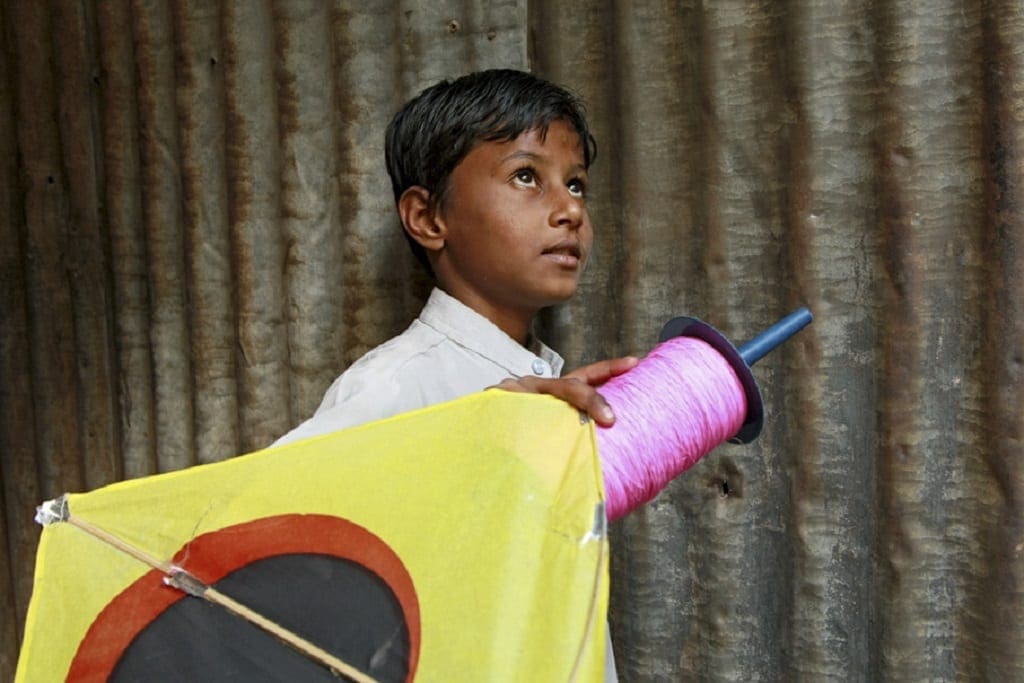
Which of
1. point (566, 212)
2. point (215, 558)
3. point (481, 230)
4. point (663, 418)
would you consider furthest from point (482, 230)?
point (215, 558)

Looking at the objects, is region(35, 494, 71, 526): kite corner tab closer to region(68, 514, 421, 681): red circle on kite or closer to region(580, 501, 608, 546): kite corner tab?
region(68, 514, 421, 681): red circle on kite

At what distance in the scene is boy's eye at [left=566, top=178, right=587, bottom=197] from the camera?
1183mm

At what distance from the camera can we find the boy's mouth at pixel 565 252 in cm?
111

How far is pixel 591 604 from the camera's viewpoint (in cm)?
72

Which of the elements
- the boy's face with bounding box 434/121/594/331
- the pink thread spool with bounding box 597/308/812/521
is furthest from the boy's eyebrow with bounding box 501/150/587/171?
the pink thread spool with bounding box 597/308/812/521

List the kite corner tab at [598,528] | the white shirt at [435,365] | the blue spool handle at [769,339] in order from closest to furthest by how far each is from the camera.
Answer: the kite corner tab at [598,528], the blue spool handle at [769,339], the white shirt at [435,365]

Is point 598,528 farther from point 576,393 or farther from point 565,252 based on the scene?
point 565,252

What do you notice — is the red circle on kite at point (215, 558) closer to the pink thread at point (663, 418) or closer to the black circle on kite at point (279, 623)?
the black circle on kite at point (279, 623)

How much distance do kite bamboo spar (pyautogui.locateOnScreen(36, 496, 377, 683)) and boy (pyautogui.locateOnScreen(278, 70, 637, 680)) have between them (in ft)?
0.89

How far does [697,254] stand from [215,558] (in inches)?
31.8

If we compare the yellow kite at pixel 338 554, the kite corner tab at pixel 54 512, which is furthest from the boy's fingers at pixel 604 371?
the kite corner tab at pixel 54 512

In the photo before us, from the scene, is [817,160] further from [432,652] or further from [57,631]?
[57,631]

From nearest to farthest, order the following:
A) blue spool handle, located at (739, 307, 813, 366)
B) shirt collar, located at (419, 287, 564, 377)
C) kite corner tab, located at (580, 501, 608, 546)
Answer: kite corner tab, located at (580, 501, 608, 546)
blue spool handle, located at (739, 307, 813, 366)
shirt collar, located at (419, 287, 564, 377)

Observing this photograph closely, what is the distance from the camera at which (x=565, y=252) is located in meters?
1.13
